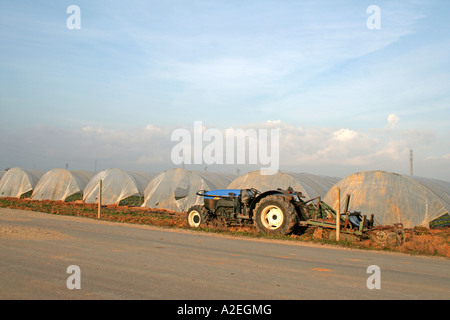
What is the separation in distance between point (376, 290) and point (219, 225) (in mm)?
8898

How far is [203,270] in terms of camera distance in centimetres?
713

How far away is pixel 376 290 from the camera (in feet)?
19.7

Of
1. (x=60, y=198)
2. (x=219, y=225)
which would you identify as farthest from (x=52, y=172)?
(x=219, y=225)

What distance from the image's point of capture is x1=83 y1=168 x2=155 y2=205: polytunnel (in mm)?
32281

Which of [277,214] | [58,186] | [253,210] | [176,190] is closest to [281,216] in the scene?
[277,214]

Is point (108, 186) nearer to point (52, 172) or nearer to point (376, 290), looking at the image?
point (52, 172)

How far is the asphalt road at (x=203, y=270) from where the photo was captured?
563 centimetres

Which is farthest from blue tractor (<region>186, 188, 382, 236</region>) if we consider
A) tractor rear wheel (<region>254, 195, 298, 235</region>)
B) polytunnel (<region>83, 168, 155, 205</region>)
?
polytunnel (<region>83, 168, 155, 205</region>)

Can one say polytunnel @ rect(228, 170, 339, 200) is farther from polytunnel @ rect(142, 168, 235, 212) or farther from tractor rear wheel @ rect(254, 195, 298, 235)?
tractor rear wheel @ rect(254, 195, 298, 235)

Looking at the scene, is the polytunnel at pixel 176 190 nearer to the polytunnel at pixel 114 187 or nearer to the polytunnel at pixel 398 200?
the polytunnel at pixel 114 187

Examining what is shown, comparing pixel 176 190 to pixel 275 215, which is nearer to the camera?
pixel 275 215

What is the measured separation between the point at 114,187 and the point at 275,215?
22.5 meters

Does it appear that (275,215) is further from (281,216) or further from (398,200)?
(398,200)
